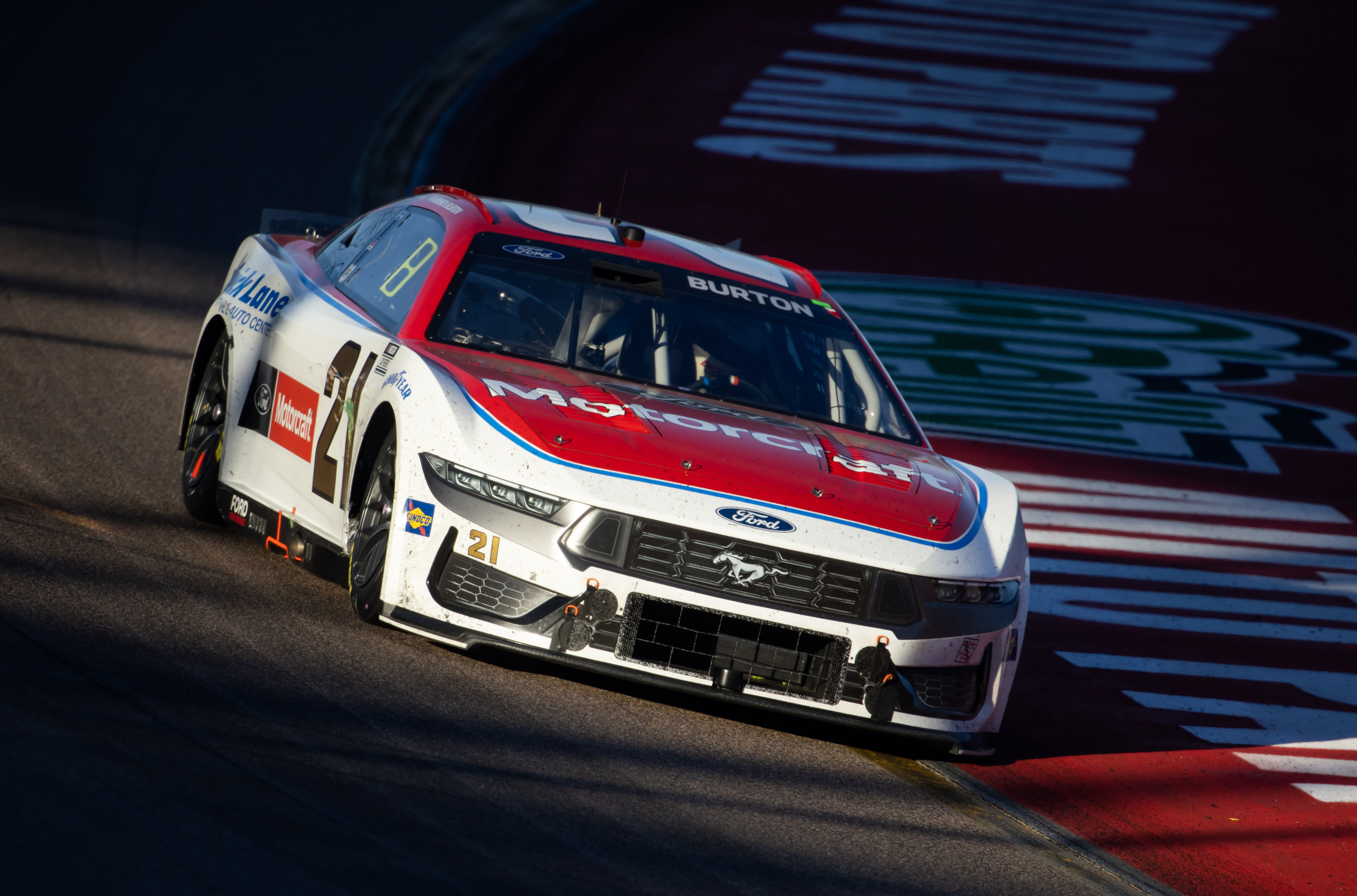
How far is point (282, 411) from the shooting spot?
257 inches

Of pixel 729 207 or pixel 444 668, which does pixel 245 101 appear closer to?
pixel 729 207

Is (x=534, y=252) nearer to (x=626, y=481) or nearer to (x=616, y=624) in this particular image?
(x=626, y=481)

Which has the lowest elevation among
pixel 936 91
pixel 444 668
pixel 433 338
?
pixel 444 668


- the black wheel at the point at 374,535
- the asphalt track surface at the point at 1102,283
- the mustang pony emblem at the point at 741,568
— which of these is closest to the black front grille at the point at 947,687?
the asphalt track surface at the point at 1102,283

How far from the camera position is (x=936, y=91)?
23.0 metres

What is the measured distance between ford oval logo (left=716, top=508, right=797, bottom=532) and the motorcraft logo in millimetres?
1843

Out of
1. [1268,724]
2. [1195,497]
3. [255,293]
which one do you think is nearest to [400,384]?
[255,293]

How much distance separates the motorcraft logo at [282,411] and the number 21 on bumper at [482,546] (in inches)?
49.7

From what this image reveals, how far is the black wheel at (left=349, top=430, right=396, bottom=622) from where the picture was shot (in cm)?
547

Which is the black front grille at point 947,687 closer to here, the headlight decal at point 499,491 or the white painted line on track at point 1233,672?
the headlight decal at point 499,491

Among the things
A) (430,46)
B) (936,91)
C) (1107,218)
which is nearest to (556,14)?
(430,46)

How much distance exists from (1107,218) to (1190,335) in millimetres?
3533

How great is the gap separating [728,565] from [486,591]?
76 cm

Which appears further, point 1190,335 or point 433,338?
point 1190,335
